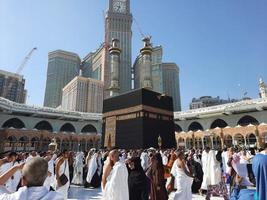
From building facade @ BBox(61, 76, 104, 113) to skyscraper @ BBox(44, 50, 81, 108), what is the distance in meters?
22.6

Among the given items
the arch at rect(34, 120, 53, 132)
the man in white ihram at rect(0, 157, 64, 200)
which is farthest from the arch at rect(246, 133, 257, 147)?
the man in white ihram at rect(0, 157, 64, 200)

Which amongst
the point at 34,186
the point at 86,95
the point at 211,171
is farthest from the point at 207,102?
the point at 34,186

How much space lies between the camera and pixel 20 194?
136 centimetres

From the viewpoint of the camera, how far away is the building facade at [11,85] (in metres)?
78.1

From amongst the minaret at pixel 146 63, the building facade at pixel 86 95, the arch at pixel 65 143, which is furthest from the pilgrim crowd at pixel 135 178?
the building facade at pixel 86 95

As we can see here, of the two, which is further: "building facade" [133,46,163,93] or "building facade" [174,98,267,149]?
"building facade" [133,46,163,93]

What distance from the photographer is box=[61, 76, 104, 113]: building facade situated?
76812mm

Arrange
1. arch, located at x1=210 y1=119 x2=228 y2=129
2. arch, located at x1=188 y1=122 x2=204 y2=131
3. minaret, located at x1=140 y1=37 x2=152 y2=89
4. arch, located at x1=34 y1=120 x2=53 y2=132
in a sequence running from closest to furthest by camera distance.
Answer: arch, located at x1=210 y1=119 x2=228 y2=129
arch, located at x1=34 y1=120 x2=53 y2=132
arch, located at x1=188 y1=122 x2=204 y2=131
minaret, located at x1=140 y1=37 x2=152 y2=89

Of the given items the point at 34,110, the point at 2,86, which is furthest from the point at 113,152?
the point at 2,86

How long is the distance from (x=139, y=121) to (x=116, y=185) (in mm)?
19684

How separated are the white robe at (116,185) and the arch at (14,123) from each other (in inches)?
1469

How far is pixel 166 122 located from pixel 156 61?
202 feet

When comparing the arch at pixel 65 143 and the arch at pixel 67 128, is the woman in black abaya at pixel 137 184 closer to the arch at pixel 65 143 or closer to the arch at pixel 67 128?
the arch at pixel 65 143

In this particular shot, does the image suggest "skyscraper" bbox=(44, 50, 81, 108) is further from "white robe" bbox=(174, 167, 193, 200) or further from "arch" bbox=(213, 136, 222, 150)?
"white robe" bbox=(174, 167, 193, 200)
